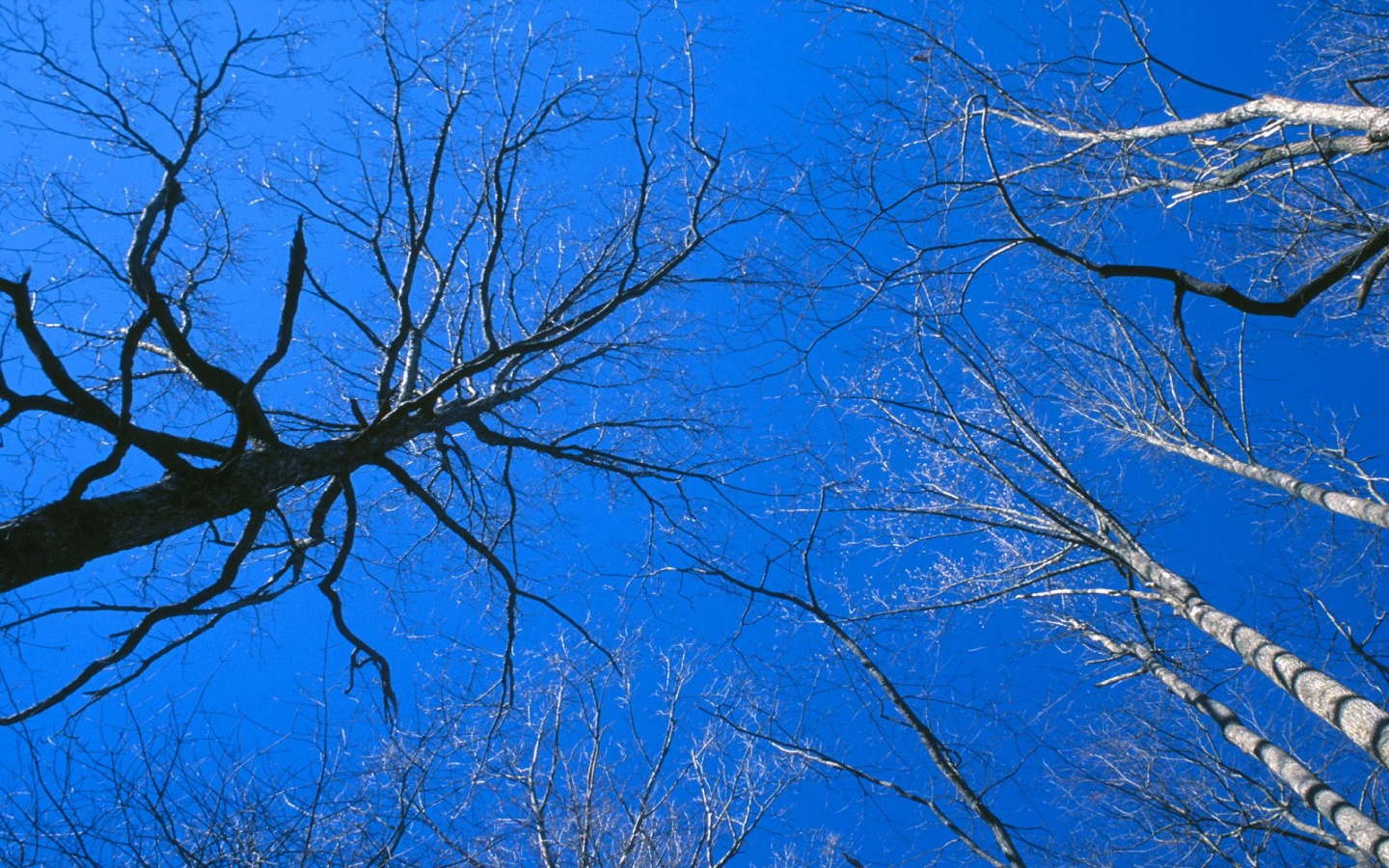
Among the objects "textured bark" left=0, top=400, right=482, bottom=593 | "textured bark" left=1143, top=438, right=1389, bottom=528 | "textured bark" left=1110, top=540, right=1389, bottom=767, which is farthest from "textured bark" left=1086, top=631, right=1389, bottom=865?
"textured bark" left=0, top=400, right=482, bottom=593

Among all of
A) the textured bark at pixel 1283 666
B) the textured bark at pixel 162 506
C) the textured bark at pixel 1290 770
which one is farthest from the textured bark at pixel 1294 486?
the textured bark at pixel 162 506

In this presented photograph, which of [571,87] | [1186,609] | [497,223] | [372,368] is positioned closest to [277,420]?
[372,368]

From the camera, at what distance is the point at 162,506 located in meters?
3.12

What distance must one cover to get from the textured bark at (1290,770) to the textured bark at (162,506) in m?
5.19

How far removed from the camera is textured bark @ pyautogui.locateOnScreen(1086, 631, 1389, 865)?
170 inches

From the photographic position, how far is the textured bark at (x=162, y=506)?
2771 millimetres

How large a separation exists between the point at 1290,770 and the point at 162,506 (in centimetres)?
624

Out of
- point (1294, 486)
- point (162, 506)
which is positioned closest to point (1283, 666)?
point (1294, 486)

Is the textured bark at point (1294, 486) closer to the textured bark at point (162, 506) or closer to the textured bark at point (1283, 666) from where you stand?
the textured bark at point (1283, 666)

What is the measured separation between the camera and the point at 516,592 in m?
4.54

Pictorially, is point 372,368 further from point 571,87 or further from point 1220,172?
point 1220,172

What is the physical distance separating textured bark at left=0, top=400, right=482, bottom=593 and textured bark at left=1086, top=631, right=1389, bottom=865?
5.19 metres

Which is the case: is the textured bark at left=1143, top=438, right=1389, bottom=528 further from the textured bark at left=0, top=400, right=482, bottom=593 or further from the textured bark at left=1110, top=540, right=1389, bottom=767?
the textured bark at left=0, top=400, right=482, bottom=593

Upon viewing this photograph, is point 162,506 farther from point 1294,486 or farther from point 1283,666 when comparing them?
point 1294,486
